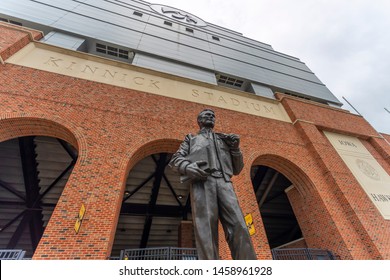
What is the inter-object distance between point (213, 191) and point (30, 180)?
9.80 m

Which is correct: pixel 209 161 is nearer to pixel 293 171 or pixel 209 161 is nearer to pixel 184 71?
pixel 293 171

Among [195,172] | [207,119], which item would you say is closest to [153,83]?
[207,119]

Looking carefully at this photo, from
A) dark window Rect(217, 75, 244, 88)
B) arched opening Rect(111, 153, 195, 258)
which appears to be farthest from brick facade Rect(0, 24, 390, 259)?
dark window Rect(217, 75, 244, 88)

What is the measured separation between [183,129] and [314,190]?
578 centimetres

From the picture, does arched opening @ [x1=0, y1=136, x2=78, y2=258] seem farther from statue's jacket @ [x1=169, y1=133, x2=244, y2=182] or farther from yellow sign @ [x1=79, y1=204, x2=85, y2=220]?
Answer: statue's jacket @ [x1=169, y1=133, x2=244, y2=182]

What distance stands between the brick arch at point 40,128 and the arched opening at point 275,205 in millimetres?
8591

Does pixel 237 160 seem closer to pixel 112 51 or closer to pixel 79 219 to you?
pixel 79 219

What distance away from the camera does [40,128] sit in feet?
20.9

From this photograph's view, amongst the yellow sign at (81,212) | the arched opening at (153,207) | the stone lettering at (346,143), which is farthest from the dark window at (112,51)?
the stone lettering at (346,143)

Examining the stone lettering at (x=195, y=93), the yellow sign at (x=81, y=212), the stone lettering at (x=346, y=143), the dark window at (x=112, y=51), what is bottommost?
the yellow sign at (x=81, y=212)

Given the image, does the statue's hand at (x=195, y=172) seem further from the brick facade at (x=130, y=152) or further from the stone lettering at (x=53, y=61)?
the stone lettering at (x=53, y=61)

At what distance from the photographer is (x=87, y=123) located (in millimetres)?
6609

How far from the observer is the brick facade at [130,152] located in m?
5.01
